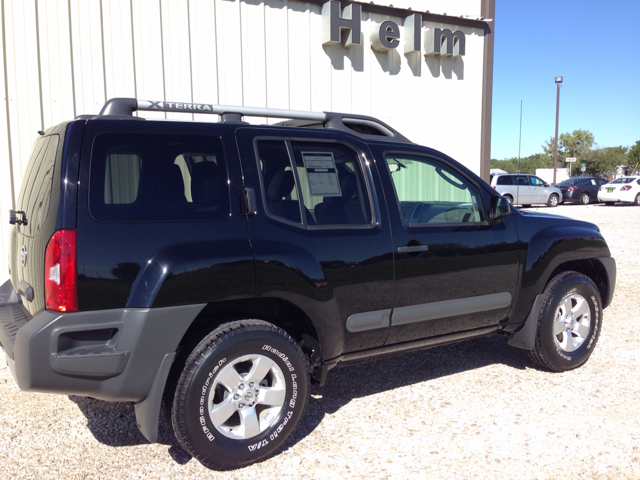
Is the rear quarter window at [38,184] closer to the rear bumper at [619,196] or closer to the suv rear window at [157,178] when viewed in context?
the suv rear window at [157,178]

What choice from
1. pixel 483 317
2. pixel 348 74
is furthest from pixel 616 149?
pixel 483 317

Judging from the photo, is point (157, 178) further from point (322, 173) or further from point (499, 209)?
point (499, 209)

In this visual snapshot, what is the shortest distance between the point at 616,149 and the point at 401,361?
2557 inches

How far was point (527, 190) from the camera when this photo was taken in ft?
77.9

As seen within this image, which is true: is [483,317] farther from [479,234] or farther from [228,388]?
[228,388]

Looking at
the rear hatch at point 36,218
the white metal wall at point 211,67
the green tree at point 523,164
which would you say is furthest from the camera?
the green tree at point 523,164

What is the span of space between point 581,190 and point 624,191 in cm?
201

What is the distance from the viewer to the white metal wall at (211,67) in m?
6.28

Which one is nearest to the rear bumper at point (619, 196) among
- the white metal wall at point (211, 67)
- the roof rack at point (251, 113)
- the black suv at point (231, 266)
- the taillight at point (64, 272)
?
the white metal wall at point (211, 67)

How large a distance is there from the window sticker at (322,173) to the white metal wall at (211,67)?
4.33m

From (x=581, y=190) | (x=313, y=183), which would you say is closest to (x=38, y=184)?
(x=313, y=183)

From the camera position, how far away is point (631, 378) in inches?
167

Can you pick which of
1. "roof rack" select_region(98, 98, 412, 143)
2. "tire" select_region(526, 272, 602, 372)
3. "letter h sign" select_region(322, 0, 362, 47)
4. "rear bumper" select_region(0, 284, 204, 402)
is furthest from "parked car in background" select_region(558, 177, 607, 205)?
"rear bumper" select_region(0, 284, 204, 402)

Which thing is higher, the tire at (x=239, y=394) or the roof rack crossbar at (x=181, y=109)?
the roof rack crossbar at (x=181, y=109)
